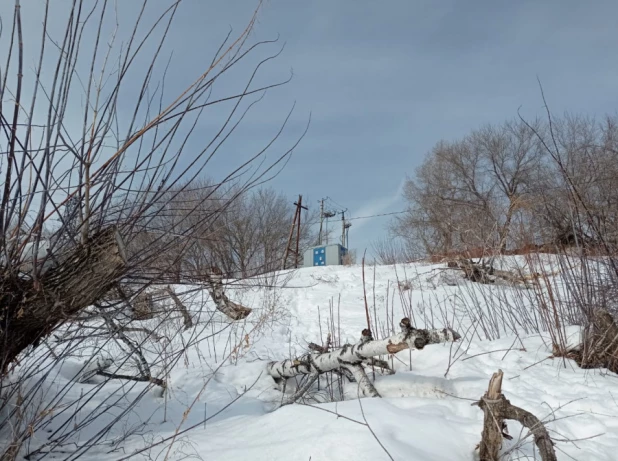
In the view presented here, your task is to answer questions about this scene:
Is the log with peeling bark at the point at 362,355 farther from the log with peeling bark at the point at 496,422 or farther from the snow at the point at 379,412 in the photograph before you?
the log with peeling bark at the point at 496,422

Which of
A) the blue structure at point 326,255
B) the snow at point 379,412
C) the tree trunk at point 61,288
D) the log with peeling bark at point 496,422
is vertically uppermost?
the blue structure at point 326,255

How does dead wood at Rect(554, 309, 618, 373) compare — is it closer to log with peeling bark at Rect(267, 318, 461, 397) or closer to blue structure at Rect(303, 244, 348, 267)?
log with peeling bark at Rect(267, 318, 461, 397)

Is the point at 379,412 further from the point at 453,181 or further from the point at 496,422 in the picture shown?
the point at 453,181

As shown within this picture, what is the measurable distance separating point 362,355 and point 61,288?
6.90 ft

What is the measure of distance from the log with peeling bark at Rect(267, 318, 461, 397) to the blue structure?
46.8 ft

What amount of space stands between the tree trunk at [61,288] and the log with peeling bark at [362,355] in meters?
1.76

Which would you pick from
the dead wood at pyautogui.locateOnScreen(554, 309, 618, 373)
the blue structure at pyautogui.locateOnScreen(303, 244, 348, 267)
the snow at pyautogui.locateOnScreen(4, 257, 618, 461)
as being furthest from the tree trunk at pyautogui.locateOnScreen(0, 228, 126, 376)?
the blue structure at pyautogui.locateOnScreen(303, 244, 348, 267)

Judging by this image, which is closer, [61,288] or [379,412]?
[61,288]

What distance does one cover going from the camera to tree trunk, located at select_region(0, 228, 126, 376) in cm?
158

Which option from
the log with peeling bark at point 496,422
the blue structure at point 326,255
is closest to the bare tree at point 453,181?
the blue structure at point 326,255

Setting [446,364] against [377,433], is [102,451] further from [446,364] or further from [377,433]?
[446,364]

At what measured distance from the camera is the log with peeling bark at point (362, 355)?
106 inches

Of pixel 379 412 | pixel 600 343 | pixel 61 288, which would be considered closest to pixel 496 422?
pixel 379 412

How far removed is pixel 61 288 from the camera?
163cm
